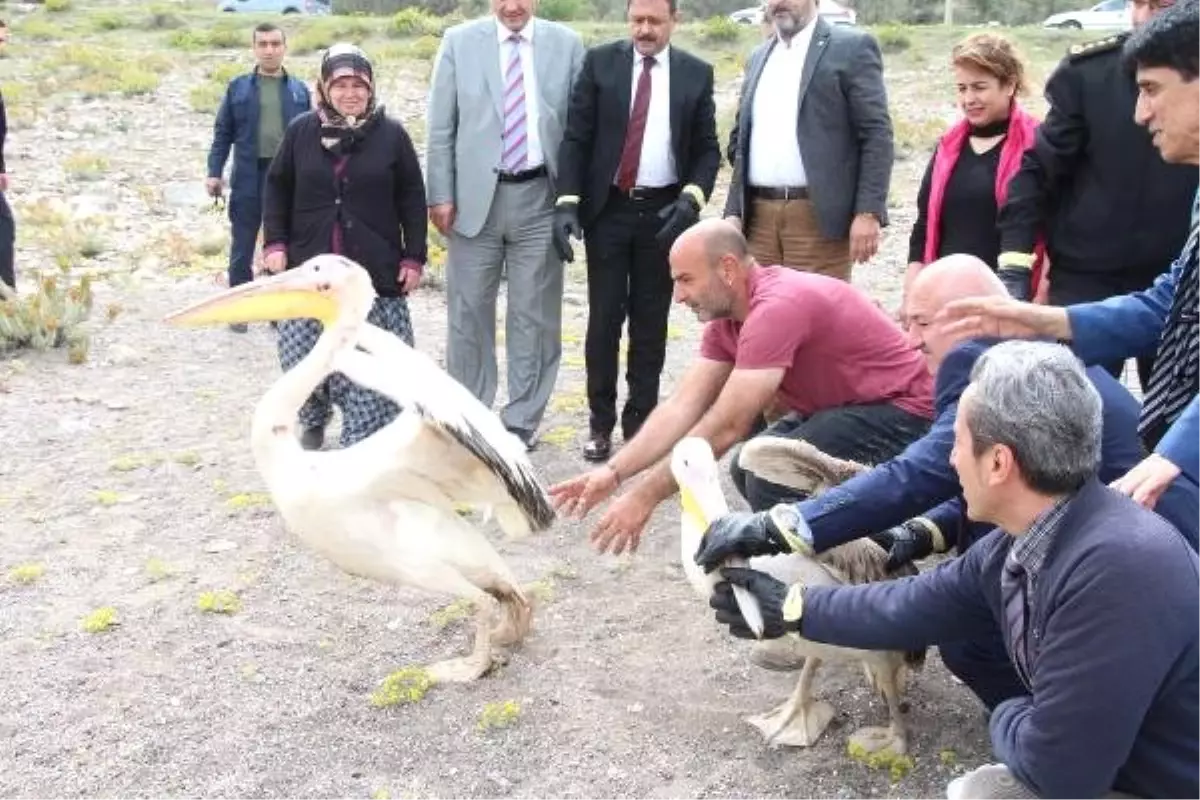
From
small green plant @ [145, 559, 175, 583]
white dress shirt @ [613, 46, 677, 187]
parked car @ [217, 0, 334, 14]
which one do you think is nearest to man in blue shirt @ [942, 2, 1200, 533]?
white dress shirt @ [613, 46, 677, 187]

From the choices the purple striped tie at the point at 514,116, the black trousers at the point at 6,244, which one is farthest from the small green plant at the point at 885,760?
the black trousers at the point at 6,244

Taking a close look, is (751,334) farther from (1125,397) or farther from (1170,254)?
(1170,254)

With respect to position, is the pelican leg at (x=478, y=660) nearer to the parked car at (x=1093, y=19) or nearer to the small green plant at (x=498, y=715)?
the small green plant at (x=498, y=715)

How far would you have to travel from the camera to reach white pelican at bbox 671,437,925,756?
12.0 ft

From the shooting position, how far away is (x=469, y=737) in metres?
4.04

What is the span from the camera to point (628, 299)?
255 inches

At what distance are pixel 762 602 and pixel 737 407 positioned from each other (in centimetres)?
114

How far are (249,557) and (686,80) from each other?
116 inches

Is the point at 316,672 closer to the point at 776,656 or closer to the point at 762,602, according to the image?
the point at 776,656

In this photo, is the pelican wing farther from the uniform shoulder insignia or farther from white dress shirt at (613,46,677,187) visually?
the uniform shoulder insignia

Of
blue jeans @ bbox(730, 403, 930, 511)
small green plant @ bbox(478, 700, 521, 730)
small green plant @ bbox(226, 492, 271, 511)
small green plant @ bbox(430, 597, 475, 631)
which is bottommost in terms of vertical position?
small green plant @ bbox(226, 492, 271, 511)

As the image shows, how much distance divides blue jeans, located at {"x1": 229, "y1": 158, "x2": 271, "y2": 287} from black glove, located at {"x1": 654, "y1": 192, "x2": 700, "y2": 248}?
3.76 m

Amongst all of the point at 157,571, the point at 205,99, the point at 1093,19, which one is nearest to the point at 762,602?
the point at 157,571

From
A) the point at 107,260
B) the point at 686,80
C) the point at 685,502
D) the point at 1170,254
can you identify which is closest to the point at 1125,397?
the point at 685,502
